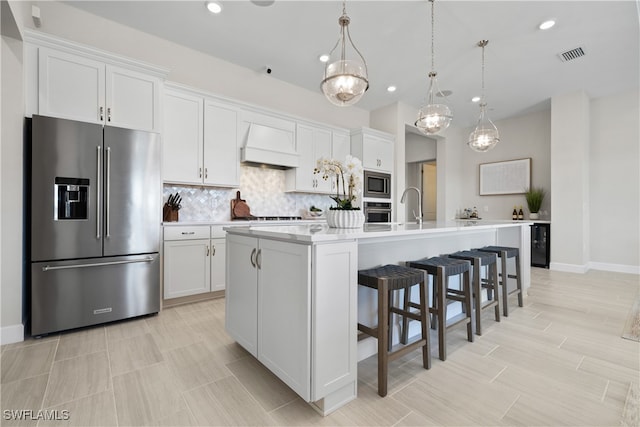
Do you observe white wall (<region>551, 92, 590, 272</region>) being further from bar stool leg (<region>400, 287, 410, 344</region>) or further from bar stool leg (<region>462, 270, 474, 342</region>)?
bar stool leg (<region>400, 287, 410, 344</region>)

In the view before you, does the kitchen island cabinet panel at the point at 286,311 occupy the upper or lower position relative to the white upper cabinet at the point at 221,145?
lower

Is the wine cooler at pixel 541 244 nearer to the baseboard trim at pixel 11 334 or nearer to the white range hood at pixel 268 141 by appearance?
the white range hood at pixel 268 141

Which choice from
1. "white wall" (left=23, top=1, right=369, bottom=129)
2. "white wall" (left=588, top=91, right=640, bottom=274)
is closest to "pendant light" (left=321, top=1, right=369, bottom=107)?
"white wall" (left=23, top=1, right=369, bottom=129)

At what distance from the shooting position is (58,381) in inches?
67.2

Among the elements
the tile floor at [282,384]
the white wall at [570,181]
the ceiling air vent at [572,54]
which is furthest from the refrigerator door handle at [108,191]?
the white wall at [570,181]

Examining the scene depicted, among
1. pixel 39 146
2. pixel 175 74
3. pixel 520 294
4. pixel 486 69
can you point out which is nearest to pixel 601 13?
pixel 486 69

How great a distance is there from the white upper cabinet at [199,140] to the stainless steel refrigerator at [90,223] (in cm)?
53

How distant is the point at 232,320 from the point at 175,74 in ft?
10.5

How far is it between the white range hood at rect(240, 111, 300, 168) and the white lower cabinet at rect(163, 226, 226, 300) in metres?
1.16

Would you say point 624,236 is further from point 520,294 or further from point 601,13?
point 601,13

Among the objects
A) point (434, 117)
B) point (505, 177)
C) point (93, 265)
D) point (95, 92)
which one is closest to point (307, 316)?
point (93, 265)

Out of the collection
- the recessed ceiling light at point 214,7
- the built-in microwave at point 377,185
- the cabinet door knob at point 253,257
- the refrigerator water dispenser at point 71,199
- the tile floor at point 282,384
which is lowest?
the tile floor at point 282,384

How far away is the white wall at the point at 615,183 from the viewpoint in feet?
16.0

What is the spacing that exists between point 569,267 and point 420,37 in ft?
15.3
